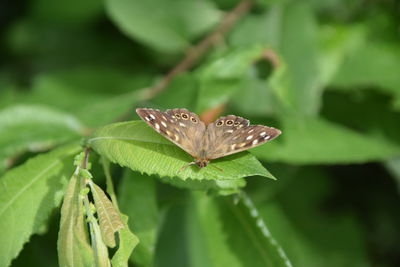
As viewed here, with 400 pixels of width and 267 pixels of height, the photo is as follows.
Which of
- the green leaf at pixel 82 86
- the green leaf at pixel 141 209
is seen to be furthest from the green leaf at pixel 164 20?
the green leaf at pixel 141 209

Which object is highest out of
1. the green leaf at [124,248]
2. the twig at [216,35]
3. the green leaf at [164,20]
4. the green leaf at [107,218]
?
the green leaf at [164,20]

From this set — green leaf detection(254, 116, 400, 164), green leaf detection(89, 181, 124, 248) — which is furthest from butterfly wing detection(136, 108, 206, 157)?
green leaf detection(254, 116, 400, 164)

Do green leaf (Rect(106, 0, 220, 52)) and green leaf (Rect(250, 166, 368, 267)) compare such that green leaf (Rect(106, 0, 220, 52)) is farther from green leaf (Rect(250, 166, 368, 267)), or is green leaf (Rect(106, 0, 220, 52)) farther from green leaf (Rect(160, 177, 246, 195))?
green leaf (Rect(160, 177, 246, 195))

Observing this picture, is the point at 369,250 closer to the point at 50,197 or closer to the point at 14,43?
the point at 50,197

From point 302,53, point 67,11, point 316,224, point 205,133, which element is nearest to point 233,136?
point 205,133

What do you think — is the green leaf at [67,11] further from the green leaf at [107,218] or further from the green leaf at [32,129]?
the green leaf at [107,218]

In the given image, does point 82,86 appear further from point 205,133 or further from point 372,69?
point 205,133
